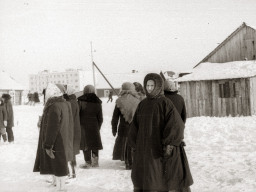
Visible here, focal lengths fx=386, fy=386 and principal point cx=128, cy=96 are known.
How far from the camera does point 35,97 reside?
154 ft

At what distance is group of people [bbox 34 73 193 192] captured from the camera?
15.7 ft

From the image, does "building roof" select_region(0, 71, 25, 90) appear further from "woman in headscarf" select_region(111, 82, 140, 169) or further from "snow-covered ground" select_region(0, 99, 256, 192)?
"woman in headscarf" select_region(111, 82, 140, 169)

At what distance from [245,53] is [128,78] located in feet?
172

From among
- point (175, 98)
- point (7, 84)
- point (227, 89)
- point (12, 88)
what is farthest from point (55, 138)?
point (7, 84)

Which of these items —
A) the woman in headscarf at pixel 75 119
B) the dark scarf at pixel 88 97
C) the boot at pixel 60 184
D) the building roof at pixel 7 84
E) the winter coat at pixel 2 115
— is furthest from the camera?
the building roof at pixel 7 84

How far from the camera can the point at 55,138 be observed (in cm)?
600

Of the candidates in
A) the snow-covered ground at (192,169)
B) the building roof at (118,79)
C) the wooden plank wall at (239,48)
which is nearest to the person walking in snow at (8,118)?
the snow-covered ground at (192,169)

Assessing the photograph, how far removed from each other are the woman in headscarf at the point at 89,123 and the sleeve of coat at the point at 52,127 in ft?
8.15

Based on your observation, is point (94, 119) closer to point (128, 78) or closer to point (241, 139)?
point (241, 139)

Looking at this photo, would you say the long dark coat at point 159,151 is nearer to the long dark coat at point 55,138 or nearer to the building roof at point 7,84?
the long dark coat at point 55,138

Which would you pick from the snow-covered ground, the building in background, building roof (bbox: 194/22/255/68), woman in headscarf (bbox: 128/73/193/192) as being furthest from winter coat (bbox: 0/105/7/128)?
the building in background

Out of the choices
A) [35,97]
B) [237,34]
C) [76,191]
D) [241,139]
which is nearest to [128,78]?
[35,97]

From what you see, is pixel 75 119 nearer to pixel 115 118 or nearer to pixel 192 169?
pixel 115 118

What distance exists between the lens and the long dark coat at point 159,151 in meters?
4.75
